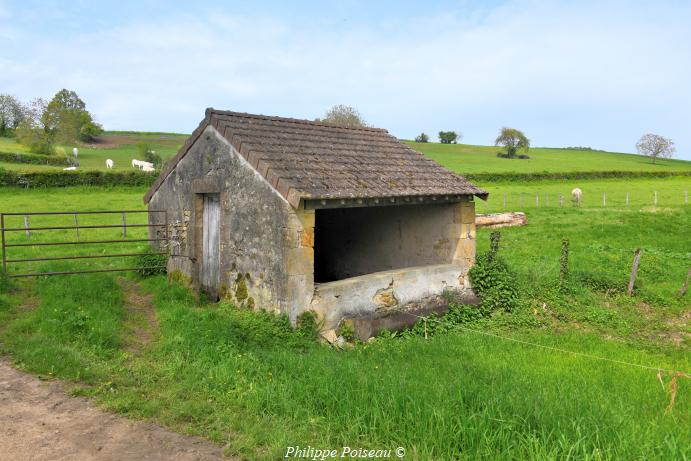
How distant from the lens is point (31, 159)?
36875mm

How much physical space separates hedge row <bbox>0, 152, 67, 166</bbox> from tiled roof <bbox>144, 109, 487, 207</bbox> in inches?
1249

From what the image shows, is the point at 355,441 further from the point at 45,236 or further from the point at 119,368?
the point at 45,236

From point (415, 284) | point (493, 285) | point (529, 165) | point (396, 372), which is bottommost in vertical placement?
point (396, 372)

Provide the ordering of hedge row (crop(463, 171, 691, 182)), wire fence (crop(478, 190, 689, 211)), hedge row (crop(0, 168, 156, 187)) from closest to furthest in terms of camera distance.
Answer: hedge row (crop(0, 168, 156, 187)), wire fence (crop(478, 190, 689, 211)), hedge row (crop(463, 171, 691, 182))

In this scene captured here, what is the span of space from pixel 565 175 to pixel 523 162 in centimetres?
1365

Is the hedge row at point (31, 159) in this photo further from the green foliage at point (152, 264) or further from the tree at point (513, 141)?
the tree at point (513, 141)

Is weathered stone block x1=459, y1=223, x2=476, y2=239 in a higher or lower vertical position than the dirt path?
higher

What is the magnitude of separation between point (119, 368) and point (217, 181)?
390cm

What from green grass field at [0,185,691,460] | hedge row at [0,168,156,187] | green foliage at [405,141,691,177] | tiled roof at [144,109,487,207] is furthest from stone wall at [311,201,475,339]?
green foliage at [405,141,691,177]

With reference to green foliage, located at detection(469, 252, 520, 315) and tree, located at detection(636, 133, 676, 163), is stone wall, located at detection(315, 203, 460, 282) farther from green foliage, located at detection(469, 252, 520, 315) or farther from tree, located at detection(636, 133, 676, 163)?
tree, located at detection(636, 133, 676, 163)

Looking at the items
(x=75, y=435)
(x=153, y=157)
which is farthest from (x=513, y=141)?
(x=75, y=435)

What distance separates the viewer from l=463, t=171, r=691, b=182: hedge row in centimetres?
3922

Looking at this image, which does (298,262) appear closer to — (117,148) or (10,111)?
(117,148)

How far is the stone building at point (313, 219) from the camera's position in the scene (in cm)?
771
